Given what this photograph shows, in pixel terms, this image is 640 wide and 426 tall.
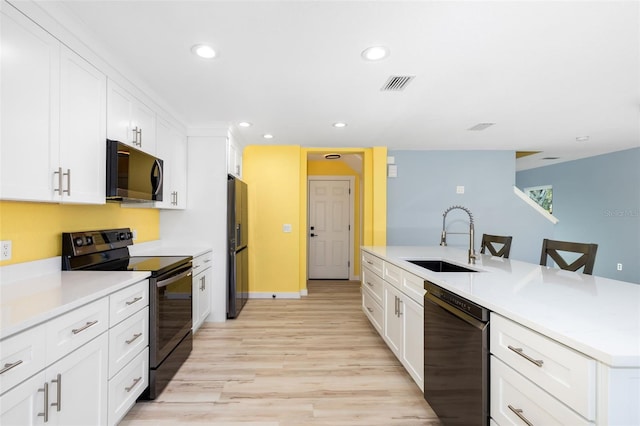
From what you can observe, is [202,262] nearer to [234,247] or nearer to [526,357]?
[234,247]

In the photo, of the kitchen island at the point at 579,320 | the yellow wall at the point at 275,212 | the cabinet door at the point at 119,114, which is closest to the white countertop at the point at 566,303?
the kitchen island at the point at 579,320

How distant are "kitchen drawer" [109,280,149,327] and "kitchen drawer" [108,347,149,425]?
312 mm

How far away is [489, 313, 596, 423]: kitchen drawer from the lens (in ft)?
2.93

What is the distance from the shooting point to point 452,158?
16.8 ft

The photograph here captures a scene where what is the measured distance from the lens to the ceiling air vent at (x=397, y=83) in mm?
2400

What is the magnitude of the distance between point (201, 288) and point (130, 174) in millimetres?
1512

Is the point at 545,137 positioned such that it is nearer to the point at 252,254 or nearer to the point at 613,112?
the point at 613,112

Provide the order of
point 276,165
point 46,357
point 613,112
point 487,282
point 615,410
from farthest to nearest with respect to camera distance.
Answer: point 276,165 < point 613,112 < point 487,282 < point 46,357 < point 615,410

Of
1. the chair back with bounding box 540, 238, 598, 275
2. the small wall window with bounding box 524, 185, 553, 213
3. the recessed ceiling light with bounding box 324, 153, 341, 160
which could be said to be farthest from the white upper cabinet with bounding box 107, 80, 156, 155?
the small wall window with bounding box 524, 185, 553, 213

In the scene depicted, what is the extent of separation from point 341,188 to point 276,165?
185 cm

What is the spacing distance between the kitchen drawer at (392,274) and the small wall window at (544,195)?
593cm

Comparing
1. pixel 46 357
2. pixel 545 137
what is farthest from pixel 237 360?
pixel 545 137

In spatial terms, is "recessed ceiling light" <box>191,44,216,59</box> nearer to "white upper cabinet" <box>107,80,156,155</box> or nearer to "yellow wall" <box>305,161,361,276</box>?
"white upper cabinet" <box>107,80,156,155</box>

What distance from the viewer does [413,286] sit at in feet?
7.13
